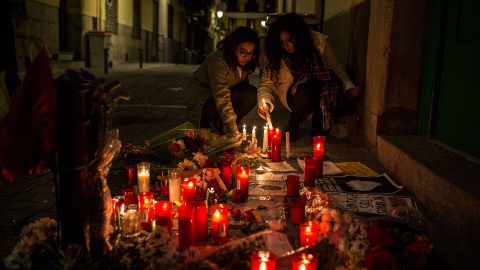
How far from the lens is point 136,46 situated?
23.9m

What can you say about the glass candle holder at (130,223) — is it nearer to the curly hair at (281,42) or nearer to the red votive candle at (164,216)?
the red votive candle at (164,216)

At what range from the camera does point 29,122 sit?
183 cm

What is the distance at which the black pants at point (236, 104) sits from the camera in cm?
513

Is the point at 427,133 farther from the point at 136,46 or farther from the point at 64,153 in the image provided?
the point at 136,46

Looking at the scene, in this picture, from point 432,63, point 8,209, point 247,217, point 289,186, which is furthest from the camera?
point 432,63

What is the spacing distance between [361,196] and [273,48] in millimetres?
2389

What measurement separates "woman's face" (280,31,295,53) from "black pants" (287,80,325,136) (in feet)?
1.60

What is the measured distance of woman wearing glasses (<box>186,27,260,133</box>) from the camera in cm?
437

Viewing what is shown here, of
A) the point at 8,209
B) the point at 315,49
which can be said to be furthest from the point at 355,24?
the point at 8,209

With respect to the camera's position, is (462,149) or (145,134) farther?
(145,134)

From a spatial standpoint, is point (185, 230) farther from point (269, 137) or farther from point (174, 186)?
point (269, 137)

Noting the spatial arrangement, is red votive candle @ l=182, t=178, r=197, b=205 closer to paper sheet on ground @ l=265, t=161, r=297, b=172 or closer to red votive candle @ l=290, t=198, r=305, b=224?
red votive candle @ l=290, t=198, r=305, b=224

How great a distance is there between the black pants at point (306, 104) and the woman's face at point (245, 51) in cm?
98

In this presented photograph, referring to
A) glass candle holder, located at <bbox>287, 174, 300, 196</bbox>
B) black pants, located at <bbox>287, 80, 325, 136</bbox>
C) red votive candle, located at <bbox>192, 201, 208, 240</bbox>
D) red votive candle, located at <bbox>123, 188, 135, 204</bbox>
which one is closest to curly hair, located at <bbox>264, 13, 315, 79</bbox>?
black pants, located at <bbox>287, 80, 325, 136</bbox>
